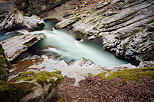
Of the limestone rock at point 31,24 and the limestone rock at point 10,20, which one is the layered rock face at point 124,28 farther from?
the limestone rock at point 10,20

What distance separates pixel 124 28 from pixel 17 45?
28.5m

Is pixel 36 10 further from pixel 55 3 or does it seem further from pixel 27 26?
pixel 27 26

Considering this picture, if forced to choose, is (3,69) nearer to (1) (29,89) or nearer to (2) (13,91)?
(1) (29,89)

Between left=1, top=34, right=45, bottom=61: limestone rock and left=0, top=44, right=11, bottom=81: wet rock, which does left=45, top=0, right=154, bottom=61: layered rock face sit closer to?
left=1, top=34, right=45, bottom=61: limestone rock

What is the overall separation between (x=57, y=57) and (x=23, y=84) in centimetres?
1810

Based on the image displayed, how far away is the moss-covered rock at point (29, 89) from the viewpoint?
646 cm

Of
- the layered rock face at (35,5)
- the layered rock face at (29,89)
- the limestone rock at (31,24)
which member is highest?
the layered rock face at (35,5)

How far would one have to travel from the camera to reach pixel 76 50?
2942 cm

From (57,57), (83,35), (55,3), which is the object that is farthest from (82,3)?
(57,57)

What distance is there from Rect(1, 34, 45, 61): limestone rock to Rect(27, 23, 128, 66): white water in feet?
10.6

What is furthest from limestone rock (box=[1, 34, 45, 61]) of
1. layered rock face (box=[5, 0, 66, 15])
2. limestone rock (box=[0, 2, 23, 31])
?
layered rock face (box=[5, 0, 66, 15])

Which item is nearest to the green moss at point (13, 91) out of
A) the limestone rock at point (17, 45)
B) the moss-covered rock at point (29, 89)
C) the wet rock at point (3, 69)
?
the moss-covered rock at point (29, 89)

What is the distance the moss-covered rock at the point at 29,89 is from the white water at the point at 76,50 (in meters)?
15.0

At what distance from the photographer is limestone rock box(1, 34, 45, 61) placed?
25031 millimetres
